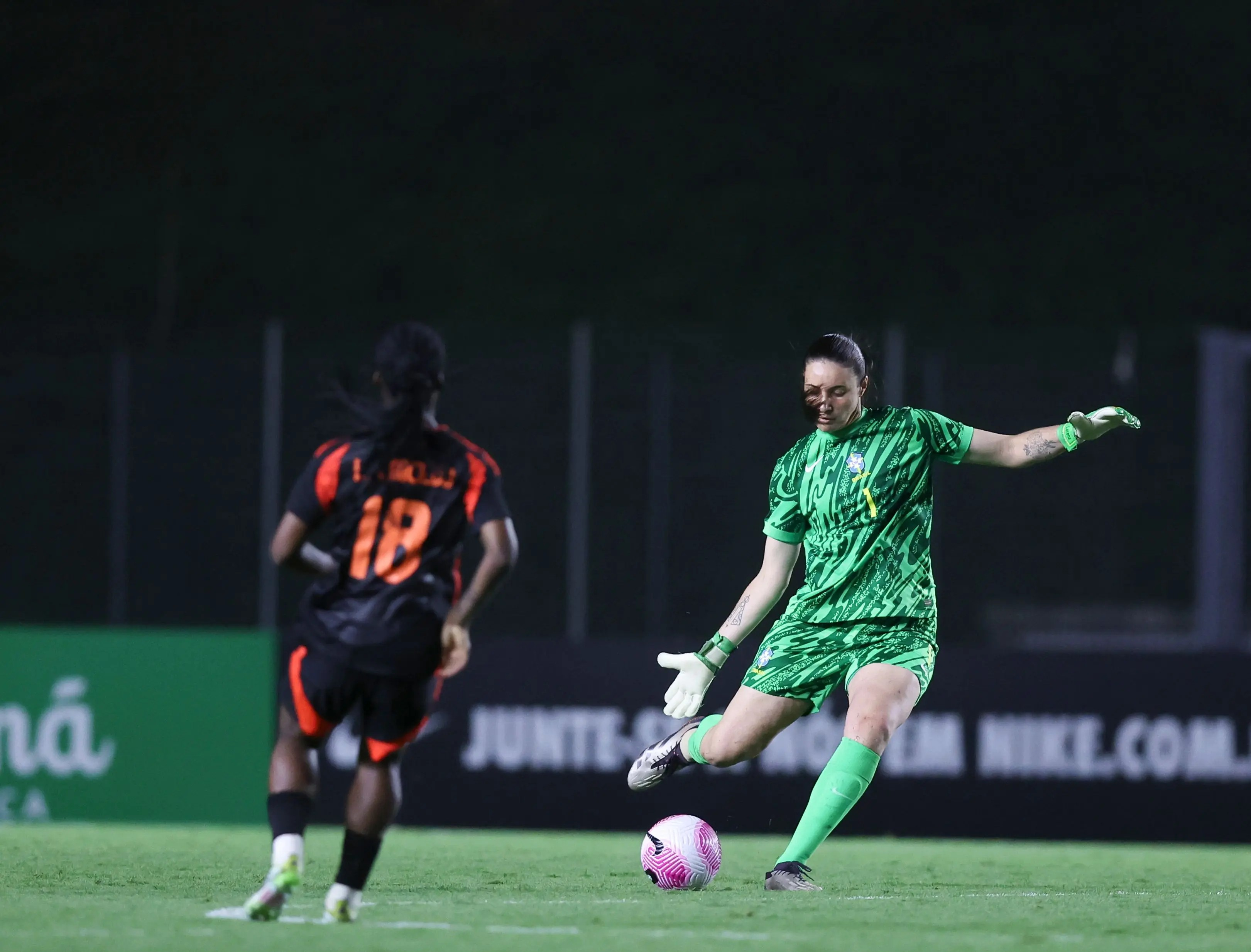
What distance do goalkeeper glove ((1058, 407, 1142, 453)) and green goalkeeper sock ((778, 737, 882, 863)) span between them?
50.1 inches

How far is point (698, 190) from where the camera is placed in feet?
101

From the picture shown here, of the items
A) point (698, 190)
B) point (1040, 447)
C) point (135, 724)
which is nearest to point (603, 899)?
point (1040, 447)

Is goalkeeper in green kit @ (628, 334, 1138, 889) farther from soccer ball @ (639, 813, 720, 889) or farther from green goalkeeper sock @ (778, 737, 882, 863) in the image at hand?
soccer ball @ (639, 813, 720, 889)

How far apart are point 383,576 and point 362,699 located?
36cm

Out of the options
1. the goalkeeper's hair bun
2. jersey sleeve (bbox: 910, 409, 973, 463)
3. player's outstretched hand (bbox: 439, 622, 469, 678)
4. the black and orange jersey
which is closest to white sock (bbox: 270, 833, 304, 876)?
the black and orange jersey

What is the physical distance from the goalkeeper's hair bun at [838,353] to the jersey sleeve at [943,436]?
253 mm

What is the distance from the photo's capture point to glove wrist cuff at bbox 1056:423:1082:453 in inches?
289

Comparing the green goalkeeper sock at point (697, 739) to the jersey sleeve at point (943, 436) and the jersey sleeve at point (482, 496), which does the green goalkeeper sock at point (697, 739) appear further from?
the jersey sleeve at point (482, 496)

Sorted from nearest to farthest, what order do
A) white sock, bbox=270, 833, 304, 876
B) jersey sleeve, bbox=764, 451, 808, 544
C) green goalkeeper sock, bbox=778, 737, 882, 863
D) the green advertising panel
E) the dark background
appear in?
white sock, bbox=270, 833, 304, 876 < green goalkeeper sock, bbox=778, 737, 882, 863 < jersey sleeve, bbox=764, 451, 808, 544 < the green advertising panel < the dark background

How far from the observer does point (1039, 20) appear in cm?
3397

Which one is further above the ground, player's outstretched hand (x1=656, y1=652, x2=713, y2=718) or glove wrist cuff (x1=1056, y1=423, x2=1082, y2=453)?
glove wrist cuff (x1=1056, y1=423, x2=1082, y2=453)

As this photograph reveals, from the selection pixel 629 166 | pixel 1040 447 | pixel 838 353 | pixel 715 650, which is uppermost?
pixel 629 166

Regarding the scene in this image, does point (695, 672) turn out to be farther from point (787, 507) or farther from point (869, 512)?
point (869, 512)

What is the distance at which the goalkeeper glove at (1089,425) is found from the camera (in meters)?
7.35
